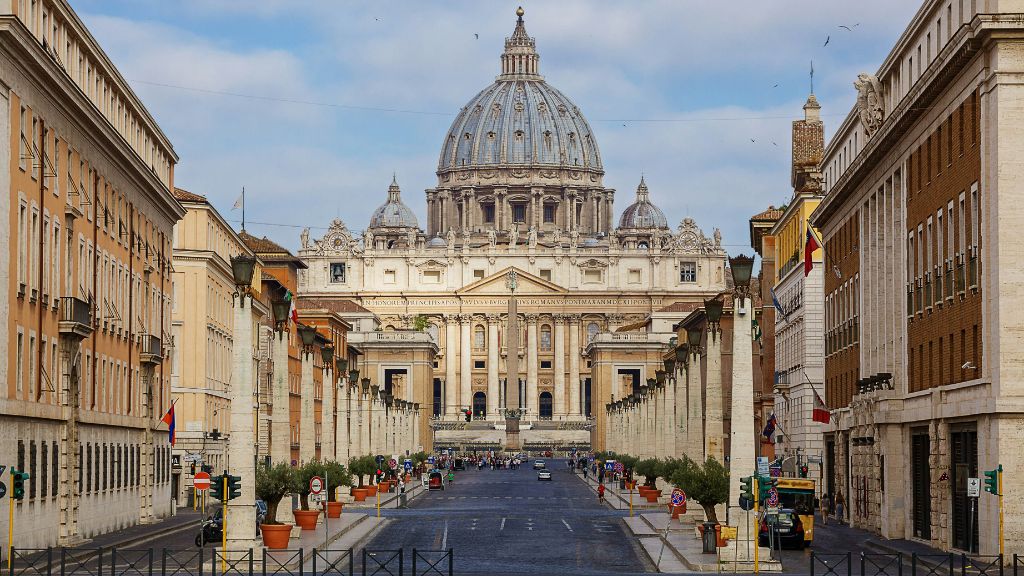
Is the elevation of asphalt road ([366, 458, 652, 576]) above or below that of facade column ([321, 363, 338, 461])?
below

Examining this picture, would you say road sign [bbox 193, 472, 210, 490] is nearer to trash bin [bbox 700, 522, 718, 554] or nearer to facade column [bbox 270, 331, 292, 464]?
facade column [bbox 270, 331, 292, 464]

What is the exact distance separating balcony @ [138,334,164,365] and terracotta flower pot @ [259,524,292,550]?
1877 centimetres

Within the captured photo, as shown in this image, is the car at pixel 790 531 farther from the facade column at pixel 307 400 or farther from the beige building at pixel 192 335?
the beige building at pixel 192 335

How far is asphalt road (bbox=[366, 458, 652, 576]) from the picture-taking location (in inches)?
1746

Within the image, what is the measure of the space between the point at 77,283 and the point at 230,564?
15.1 m

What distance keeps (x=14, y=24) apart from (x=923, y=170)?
74.9 feet

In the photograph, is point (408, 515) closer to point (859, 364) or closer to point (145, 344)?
point (145, 344)

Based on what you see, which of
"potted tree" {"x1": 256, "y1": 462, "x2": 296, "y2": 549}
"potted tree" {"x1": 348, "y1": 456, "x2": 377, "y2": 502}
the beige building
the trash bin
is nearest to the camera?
the trash bin

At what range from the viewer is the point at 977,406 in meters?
43.5

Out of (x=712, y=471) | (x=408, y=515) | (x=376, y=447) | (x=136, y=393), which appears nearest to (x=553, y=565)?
(x=712, y=471)

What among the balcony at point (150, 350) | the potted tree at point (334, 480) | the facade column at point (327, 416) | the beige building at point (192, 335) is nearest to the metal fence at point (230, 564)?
the potted tree at point (334, 480)

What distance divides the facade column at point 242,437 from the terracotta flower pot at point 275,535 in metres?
2.94

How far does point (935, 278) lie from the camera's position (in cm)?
4941

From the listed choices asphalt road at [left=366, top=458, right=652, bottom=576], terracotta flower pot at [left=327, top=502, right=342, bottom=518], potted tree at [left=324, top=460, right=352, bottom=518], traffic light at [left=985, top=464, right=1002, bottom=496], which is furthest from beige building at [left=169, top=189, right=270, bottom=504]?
traffic light at [left=985, top=464, right=1002, bottom=496]
